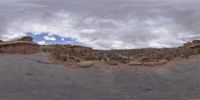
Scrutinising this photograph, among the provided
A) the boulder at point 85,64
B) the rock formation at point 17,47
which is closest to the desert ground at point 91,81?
the boulder at point 85,64

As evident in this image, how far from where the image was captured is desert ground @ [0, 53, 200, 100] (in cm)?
3328

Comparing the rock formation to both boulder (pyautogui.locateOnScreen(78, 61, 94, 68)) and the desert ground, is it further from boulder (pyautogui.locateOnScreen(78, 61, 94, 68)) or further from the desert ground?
boulder (pyautogui.locateOnScreen(78, 61, 94, 68))

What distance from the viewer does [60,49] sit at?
163 feet

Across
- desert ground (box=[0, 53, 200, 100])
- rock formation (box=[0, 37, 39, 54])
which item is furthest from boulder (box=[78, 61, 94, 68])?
rock formation (box=[0, 37, 39, 54])

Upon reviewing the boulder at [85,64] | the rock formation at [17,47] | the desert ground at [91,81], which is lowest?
the desert ground at [91,81]

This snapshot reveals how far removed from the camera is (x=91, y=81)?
36188 mm

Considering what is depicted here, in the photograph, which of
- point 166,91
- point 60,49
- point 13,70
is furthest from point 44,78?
point 60,49

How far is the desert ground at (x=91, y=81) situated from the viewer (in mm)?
33281

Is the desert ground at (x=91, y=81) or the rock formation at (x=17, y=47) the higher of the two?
the rock formation at (x=17, y=47)

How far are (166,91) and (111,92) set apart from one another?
3.85 metres

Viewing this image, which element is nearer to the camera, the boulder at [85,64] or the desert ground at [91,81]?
the desert ground at [91,81]

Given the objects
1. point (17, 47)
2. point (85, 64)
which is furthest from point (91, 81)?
point (17, 47)

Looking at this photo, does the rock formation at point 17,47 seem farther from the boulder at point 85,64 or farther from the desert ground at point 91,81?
the boulder at point 85,64

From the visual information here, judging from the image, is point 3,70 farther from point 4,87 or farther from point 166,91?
point 166,91
